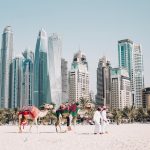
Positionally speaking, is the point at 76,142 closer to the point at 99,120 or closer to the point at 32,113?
the point at 99,120

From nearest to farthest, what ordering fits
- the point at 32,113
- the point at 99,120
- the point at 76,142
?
the point at 76,142, the point at 99,120, the point at 32,113

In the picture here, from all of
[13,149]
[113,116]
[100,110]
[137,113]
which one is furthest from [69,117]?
[137,113]

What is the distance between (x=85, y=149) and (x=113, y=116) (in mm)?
105696

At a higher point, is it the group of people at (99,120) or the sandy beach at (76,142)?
the group of people at (99,120)

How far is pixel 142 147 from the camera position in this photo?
12.0 meters

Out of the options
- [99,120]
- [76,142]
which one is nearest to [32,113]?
[99,120]

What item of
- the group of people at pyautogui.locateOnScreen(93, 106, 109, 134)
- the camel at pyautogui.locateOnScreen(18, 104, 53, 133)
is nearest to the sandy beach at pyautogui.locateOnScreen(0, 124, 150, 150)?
the group of people at pyautogui.locateOnScreen(93, 106, 109, 134)

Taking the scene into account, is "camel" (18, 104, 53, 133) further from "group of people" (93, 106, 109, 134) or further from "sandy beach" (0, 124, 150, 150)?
"sandy beach" (0, 124, 150, 150)

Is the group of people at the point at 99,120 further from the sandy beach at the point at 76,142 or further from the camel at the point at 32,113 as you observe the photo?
the camel at the point at 32,113

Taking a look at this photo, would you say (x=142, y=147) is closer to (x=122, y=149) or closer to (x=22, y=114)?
(x=122, y=149)

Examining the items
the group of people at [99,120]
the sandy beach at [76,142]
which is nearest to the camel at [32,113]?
the group of people at [99,120]

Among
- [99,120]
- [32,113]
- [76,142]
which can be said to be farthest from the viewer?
[32,113]

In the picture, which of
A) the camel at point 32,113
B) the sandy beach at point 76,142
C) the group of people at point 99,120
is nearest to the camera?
the sandy beach at point 76,142

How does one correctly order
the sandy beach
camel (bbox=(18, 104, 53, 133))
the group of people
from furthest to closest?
camel (bbox=(18, 104, 53, 133)), the group of people, the sandy beach
